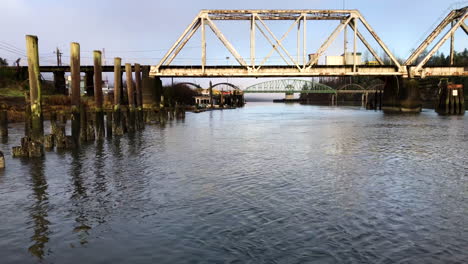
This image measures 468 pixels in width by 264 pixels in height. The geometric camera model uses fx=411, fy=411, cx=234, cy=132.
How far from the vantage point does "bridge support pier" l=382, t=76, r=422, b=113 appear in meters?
69.3

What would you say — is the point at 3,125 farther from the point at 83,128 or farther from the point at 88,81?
the point at 88,81

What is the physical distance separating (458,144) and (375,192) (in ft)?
52.7

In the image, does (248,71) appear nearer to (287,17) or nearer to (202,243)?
(287,17)

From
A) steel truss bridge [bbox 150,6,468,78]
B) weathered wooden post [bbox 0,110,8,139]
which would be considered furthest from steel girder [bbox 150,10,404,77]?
weathered wooden post [bbox 0,110,8,139]

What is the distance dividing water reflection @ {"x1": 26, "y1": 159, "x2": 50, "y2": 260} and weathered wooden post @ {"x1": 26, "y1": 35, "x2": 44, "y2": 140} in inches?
179

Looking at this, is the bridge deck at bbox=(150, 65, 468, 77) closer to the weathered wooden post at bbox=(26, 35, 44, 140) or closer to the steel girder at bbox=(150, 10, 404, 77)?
the steel girder at bbox=(150, 10, 404, 77)

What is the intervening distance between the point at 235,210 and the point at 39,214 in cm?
457

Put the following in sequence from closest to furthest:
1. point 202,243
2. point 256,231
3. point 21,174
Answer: point 202,243
point 256,231
point 21,174

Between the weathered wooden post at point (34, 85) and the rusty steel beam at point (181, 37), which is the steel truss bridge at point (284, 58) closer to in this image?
the rusty steel beam at point (181, 37)

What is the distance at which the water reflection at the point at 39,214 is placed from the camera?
24.5 ft

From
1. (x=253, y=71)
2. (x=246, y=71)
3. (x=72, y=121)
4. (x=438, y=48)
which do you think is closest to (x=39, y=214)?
(x=72, y=121)

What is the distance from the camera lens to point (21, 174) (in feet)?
48.2

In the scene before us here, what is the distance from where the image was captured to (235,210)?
9867 mm

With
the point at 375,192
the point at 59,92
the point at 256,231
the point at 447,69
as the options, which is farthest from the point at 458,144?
the point at 59,92
